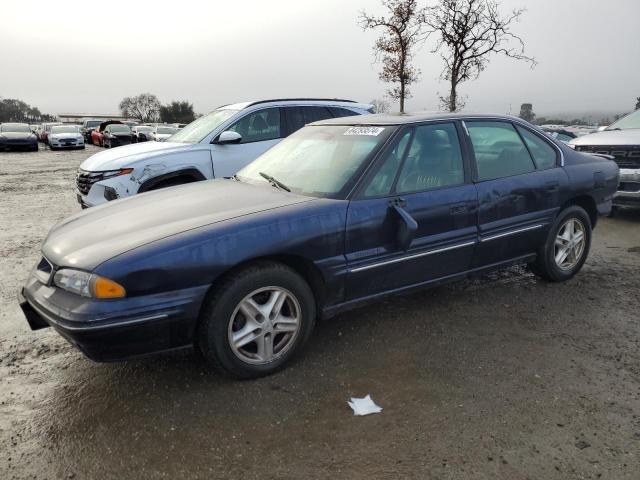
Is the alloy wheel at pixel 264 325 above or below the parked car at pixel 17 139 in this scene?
below

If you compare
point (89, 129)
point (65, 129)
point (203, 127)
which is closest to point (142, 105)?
point (89, 129)

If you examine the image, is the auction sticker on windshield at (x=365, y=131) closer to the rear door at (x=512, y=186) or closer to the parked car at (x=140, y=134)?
the rear door at (x=512, y=186)

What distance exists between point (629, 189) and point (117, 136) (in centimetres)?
2508

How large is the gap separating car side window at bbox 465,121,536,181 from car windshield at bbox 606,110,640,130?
5.14 metres

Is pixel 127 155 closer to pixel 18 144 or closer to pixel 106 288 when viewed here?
pixel 106 288

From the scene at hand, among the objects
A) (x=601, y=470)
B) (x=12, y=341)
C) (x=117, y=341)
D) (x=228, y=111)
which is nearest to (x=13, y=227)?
(x=228, y=111)

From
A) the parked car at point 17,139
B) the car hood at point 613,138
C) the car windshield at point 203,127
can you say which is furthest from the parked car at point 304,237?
the parked car at point 17,139

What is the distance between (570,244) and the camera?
14.5 feet

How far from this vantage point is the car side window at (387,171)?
3.21 meters

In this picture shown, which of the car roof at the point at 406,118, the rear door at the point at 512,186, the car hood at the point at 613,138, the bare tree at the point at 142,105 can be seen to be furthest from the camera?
the bare tree at the point at 142,105

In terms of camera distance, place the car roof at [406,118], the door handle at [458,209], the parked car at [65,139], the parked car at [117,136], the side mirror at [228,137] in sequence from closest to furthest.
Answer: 1. the door handle at [458,209]
2. the car roof at [406,118]
3. the side mirror at [228,137]
4. the parked car at [65,139]
5. the parked car at [117,136]

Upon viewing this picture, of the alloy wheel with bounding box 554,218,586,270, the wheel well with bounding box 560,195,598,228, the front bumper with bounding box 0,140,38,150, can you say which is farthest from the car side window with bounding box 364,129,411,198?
the front bumper with bounding box 0,140,38,150

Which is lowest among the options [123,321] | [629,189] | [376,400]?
[376,400]

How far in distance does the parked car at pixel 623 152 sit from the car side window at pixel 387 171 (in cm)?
487
